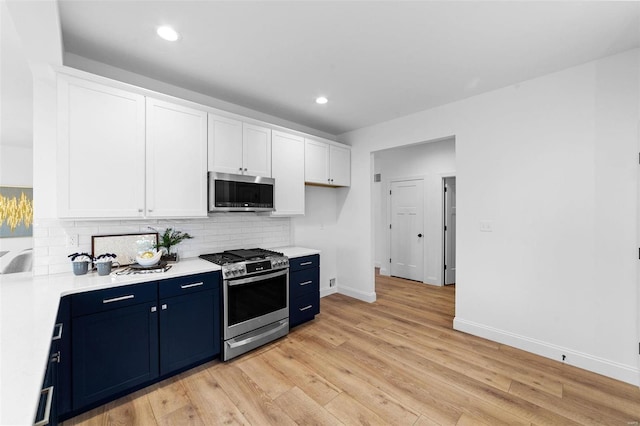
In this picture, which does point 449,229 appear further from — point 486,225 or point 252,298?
point 252,298

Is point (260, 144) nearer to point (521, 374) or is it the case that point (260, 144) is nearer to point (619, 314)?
point (521, 374)

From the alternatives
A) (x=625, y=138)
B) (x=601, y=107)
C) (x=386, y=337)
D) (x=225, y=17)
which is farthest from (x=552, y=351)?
(x=225, y=17)

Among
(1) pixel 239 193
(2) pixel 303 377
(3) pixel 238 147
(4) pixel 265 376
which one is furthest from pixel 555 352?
(3) pixel 238 147

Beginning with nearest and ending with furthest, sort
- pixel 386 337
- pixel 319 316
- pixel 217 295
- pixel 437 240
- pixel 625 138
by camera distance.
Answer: pixel 625 138
pixel 217 295
pixel 386 337
pixel 319 316
pixel 437 240

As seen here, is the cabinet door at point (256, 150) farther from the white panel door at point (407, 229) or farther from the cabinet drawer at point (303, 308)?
the white panel door at point (407, 229)

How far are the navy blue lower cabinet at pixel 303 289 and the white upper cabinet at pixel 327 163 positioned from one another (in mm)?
1166

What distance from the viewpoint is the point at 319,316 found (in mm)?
3756

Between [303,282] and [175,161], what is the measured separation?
198 centimetres

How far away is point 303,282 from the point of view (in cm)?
344

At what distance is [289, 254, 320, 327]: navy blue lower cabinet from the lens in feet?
10.9

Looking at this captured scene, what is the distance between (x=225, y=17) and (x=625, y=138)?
3368mm

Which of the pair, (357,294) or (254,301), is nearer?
(254,301)

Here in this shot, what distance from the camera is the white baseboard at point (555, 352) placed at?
2.33 metres

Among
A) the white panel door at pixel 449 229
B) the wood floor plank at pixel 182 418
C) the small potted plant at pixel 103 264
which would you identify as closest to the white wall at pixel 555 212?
the white panel door at pixel 449 229
